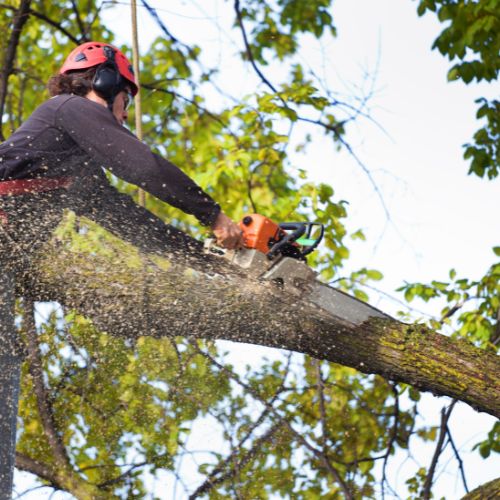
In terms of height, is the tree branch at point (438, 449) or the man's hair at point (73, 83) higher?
the man's hair at point (73, 83)

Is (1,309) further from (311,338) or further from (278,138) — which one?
(278,138)

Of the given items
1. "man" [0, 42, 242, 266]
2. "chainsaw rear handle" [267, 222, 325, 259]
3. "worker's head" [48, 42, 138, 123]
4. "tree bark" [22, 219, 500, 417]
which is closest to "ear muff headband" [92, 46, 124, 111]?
"worker's head" [48, 42, 138, 123]

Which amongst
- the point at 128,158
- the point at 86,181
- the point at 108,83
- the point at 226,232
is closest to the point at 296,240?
the point at 226,232

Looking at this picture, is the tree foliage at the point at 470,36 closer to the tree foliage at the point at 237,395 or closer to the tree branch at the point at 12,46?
the tree foliage at the point at 237,395

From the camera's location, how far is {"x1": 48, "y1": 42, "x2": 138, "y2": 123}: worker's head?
149 inches

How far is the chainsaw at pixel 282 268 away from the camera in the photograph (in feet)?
11.4

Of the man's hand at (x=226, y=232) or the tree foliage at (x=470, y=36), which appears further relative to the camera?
the tree foliage at (x=470, y=36)

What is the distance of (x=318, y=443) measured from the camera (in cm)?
627

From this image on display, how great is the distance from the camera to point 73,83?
12.7 feet

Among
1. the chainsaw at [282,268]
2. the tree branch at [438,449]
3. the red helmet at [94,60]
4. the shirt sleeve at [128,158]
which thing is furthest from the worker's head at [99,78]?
the tree branch at [438,449]

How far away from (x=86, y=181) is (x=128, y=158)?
0.32 m

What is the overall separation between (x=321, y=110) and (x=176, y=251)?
10.3ft

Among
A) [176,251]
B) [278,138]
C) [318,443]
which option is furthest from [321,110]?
[176,251]

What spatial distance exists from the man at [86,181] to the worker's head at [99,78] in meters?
0.19
